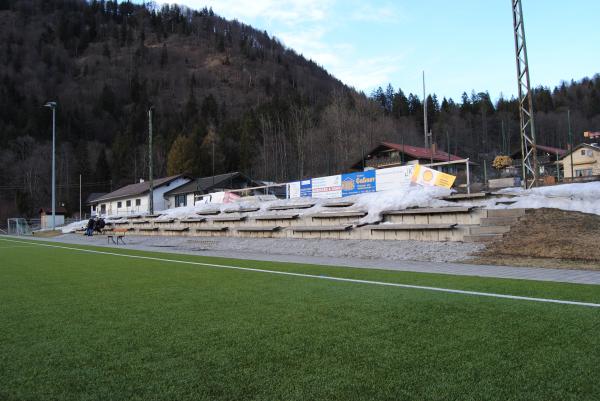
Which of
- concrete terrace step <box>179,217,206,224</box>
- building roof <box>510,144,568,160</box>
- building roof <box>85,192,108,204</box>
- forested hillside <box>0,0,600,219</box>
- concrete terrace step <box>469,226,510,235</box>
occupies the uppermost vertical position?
forested hillside <box>0,0,600,219</box>

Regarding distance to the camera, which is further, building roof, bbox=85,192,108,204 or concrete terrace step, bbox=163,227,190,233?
building roof, bbox=85,192,108,204

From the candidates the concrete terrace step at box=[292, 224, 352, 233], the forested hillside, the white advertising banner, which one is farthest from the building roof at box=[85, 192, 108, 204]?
the white advertising banner

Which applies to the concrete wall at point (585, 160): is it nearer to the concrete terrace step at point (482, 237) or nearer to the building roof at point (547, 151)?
the building roof at point (547, 151)

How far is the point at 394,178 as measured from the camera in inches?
830

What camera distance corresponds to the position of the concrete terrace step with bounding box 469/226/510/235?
509 inches

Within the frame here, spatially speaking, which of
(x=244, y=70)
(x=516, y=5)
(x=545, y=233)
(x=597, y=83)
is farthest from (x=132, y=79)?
(x=545, y=233)

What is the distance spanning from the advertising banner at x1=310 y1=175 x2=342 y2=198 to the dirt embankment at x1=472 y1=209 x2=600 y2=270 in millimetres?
11393

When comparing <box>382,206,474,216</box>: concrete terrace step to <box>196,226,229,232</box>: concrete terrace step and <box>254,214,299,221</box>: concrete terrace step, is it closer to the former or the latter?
<box>254,214,299,221</box>: concrete terrace step

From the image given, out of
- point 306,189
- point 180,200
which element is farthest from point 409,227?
point 180,200

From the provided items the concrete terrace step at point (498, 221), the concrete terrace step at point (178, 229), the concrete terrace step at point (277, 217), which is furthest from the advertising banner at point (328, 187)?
the concrete terrace step at point (498, 221)

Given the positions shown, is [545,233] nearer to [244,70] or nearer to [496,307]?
[496,307]

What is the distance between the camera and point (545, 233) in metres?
12.1

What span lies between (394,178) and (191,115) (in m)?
103

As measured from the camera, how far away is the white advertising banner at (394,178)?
2036cm
